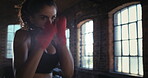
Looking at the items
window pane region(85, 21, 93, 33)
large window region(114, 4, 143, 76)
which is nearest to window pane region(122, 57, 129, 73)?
large window region(114, 4, 143, 76)

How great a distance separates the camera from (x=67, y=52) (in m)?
1.04

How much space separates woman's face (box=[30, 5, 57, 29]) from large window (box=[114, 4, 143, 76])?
343 cm

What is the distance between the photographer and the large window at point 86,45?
5.93 m

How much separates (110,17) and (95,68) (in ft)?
4.80

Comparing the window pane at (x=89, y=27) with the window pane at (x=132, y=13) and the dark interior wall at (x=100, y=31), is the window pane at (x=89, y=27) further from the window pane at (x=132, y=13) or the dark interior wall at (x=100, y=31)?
the window pane at (x=132, y=13)

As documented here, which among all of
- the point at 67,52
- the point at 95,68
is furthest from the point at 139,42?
the point at 67,52

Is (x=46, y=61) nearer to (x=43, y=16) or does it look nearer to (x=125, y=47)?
(x=43, y=16)

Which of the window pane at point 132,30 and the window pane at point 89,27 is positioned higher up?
the window pane at point 89,27

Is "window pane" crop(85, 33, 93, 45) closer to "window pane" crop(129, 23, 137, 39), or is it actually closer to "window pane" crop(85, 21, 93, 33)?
"window pane" crop(85, 21, 93, 33)

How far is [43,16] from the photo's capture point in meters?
0.96

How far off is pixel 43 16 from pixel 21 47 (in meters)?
0.19

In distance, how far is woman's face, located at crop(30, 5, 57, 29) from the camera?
96 centimetres

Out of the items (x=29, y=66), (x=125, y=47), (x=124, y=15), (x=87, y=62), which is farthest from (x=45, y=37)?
(x=87, y=62)

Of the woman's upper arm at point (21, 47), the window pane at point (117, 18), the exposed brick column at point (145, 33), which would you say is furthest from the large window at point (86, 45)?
the woman's upper arm at point (21, 47)
